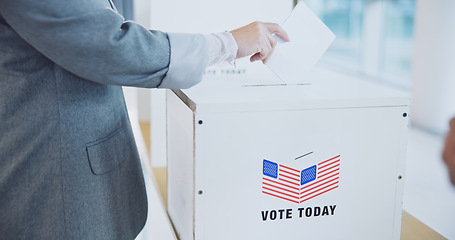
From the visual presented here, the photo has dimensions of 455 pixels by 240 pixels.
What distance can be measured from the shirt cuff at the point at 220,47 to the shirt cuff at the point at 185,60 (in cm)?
2

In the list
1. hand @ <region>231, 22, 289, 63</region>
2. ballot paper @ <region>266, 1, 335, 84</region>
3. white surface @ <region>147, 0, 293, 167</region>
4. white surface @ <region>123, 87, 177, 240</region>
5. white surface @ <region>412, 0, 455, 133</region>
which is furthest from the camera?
white surface @ <region>412, 0, 455, 133</region>

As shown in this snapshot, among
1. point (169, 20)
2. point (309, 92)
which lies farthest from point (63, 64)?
point (169, 20)

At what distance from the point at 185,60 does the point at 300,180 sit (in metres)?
0.35

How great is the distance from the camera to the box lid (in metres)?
0.98

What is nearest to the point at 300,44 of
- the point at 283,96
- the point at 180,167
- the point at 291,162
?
the point at 283,96

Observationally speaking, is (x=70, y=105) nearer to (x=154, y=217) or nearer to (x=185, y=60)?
(x=185, y=60)

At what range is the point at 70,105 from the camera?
848 mm

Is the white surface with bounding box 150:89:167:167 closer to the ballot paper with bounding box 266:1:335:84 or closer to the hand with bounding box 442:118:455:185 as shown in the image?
the ballot paper with bounding box 266:1:335:84

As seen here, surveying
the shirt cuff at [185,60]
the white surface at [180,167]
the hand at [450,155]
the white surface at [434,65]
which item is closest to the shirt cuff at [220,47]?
the shirt cuff at [185,60]

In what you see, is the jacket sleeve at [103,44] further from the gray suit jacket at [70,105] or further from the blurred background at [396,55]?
the blurred background at [396,55]

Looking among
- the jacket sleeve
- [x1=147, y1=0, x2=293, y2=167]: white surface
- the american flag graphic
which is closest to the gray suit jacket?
the jacket sleeve

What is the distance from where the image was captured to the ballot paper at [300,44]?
111cm

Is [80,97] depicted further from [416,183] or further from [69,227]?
[416,183]

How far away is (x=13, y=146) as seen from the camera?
0.85m
